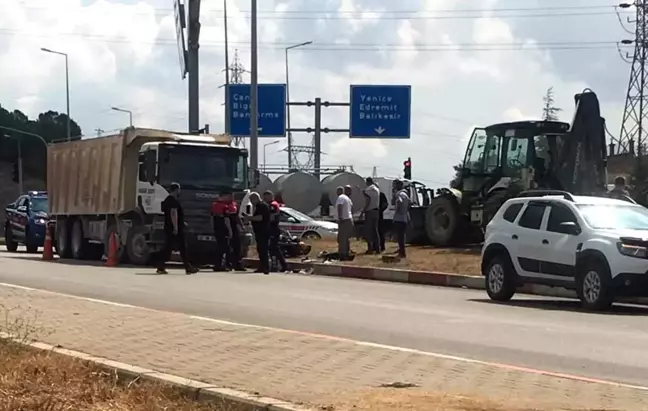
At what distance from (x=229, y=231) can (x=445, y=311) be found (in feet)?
32.6

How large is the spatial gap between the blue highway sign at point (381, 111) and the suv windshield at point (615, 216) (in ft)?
83.4

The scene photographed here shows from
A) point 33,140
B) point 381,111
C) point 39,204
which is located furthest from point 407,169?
point 33,140

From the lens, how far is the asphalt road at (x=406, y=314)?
38.2 ft

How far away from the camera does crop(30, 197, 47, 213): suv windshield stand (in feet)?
126

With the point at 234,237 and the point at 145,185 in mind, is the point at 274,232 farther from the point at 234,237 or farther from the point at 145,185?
the point at 145,185

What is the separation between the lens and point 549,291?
68.0 ft

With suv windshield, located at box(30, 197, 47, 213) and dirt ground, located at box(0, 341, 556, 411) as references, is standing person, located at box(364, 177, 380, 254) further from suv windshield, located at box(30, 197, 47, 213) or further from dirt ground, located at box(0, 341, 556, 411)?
dirt ground, located at box(0, 341, 556, 411)

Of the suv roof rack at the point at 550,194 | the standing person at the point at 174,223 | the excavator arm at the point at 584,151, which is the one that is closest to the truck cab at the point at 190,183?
the standing person at the point at 174,223

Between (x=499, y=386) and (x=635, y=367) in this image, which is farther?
(x=635, y=367)

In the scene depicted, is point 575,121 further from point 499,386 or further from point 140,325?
point 499,386

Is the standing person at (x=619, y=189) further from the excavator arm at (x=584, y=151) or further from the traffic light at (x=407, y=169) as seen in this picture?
the traffic light at (x=407, y=169)

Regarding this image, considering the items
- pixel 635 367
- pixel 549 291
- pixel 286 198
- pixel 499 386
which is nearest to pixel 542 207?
pixel 549 291

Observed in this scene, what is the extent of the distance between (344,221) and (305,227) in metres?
8.55

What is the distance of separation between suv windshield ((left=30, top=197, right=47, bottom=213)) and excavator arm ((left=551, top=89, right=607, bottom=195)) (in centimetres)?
1937
